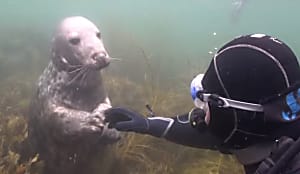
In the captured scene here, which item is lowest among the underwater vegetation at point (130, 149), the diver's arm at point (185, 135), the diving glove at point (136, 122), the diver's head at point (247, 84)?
the underwater vegetation at point (130, 149)

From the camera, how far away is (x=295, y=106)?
7.00 feet

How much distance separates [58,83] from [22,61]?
824cm

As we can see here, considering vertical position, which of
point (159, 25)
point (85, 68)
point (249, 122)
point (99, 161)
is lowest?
point (159, 25)

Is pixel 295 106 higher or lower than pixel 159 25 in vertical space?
higher

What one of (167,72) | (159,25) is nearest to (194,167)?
(167,72)

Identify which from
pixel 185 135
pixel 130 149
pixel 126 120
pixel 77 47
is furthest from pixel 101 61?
pixel 130 149

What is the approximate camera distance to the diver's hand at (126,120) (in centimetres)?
345

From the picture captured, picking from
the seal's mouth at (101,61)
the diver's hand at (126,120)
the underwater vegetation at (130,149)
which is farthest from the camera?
the underwater vegetation at (130,149)

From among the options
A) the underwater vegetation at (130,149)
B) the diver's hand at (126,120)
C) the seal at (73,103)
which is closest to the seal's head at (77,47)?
the seal at (73,103)

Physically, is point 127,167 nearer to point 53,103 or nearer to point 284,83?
point 53,103

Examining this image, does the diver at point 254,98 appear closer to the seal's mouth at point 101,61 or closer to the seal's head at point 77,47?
the seal's mouth at point 101,61

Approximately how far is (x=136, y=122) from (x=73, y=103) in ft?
3.25

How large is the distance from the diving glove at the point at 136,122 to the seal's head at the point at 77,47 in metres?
0.46

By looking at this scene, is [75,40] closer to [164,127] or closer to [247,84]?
[164,127]
